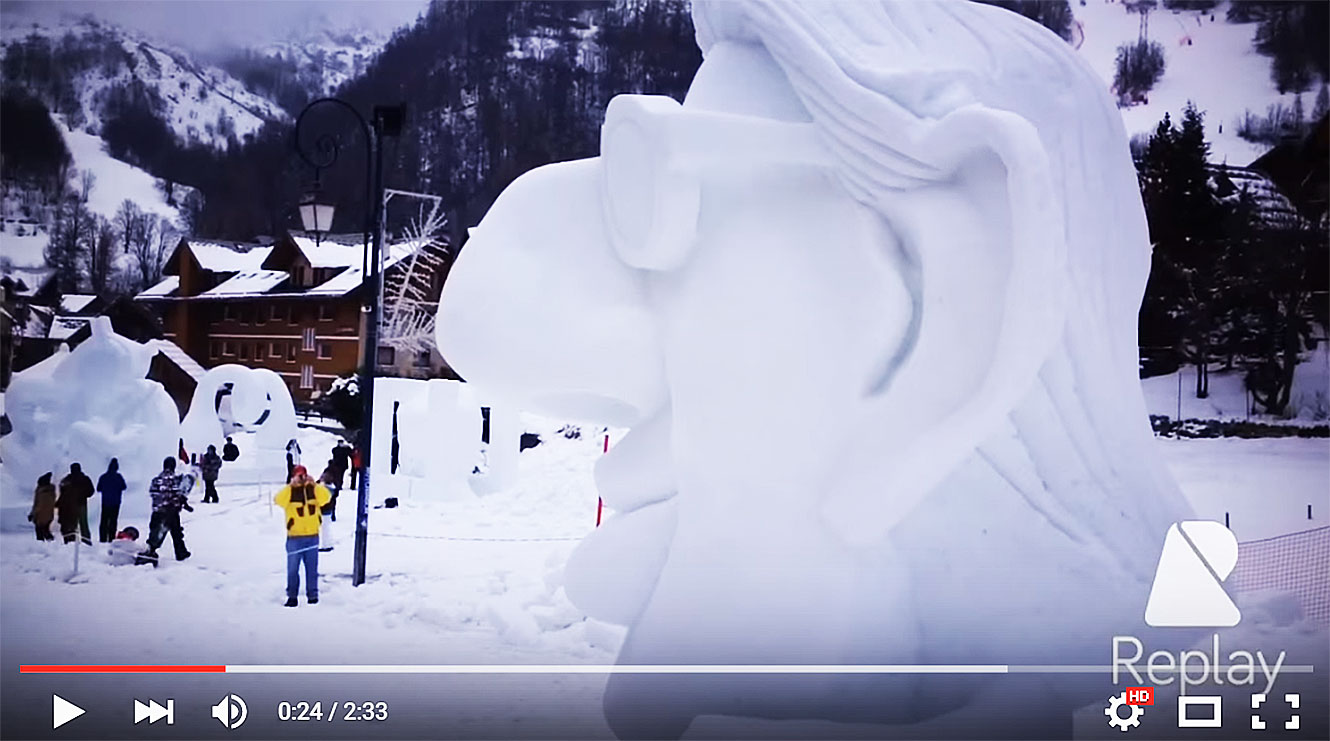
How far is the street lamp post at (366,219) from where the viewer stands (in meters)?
3.09

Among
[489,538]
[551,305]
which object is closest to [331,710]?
[551,305]

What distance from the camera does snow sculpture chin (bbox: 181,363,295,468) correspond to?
348cm

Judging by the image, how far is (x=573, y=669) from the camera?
2219mm

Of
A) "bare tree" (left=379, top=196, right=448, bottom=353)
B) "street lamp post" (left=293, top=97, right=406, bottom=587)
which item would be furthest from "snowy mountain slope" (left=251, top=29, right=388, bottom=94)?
"bare tree" (left=379, top=196, right=448, bottom=353)

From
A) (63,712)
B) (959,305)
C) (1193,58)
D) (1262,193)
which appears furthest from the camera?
(1262,193)

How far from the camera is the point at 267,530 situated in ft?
11.3

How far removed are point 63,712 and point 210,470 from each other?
2083 millimetres

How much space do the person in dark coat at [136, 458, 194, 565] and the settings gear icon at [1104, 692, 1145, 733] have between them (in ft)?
8.51

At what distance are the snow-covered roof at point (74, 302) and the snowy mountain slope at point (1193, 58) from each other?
2611mm

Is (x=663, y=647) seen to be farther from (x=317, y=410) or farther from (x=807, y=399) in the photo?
(x=317, y=410)

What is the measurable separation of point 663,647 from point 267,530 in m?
1.96

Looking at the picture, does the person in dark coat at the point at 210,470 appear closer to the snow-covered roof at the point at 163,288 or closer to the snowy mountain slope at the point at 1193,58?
the snow-covered roof at the point at 163,288

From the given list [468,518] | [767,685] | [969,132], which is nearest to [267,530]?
[468,518]

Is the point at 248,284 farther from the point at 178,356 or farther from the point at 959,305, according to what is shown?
the point at 959,305
